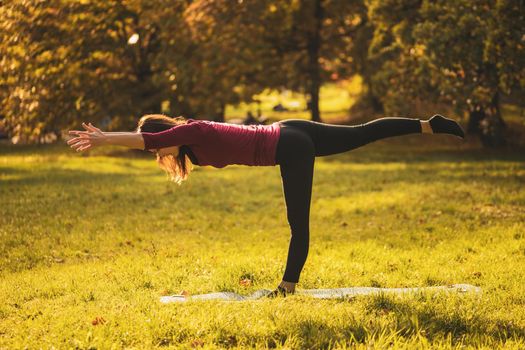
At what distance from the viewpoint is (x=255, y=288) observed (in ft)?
21.7

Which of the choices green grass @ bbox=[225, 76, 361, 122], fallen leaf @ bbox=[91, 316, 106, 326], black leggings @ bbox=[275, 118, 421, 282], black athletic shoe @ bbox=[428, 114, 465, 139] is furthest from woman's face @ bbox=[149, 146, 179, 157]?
green grass @ bbox=[225, 76, 361, 122]

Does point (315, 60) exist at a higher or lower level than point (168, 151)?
higher

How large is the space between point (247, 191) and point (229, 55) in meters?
Answer: 10.8

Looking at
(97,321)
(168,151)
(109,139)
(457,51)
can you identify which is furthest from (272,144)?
(457,51)

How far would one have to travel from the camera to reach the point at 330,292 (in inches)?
250

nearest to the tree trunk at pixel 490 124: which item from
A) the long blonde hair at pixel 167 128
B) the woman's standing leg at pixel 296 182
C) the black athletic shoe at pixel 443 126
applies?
the black athletic shoe at pixel 443 126

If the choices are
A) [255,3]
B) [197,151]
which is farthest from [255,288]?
[255,3]

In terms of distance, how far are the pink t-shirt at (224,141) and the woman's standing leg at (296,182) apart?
122 millimetres

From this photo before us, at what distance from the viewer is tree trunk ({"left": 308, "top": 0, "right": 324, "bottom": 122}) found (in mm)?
29297

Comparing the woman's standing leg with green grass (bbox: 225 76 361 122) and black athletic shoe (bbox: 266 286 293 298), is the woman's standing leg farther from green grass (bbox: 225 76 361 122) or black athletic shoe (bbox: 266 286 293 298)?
green grass (bbox: 225 76 361 122)

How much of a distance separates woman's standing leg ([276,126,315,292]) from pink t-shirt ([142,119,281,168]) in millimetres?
122

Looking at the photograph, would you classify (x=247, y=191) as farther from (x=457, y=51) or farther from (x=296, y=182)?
(x=296, y=182)

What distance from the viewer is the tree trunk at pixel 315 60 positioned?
29.3 m

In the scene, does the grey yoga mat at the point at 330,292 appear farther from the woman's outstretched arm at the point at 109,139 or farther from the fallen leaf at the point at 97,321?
the woman's outstretched arm at the point at 109,139
